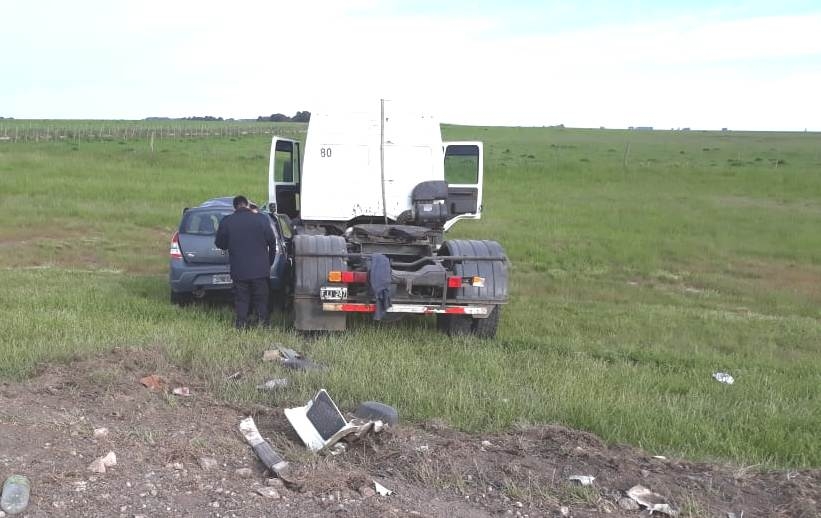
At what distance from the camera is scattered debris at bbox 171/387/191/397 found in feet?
19.2

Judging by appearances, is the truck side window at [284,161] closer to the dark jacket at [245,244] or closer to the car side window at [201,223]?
the car side window at [201,223]

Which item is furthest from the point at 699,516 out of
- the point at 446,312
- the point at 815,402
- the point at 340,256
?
the point at 340,256

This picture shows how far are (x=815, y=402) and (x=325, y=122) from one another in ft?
19.7

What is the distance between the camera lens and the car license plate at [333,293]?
8.18 metres

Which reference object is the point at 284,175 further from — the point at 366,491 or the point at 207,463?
the point at 366,491

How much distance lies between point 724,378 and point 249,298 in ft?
16.4

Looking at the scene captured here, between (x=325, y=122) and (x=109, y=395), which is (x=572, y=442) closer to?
→ (x=109, y=395)

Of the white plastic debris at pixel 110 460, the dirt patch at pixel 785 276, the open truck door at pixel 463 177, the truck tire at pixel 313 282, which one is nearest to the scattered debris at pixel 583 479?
the white plastic debris at pixel 110 460

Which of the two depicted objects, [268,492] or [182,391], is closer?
[268,492]

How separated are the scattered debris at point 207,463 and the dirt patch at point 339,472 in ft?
0.04

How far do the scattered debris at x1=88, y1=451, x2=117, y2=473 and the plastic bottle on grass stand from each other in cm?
36

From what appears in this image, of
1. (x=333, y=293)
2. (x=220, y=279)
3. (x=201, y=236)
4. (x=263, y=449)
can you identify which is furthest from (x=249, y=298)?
(x=263, y=449)

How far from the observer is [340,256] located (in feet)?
27.3

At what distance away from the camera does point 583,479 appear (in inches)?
177
